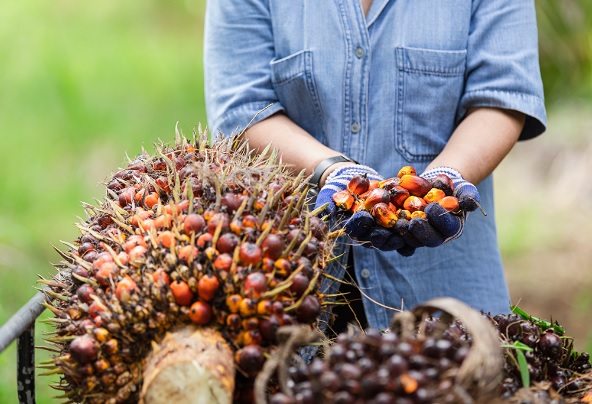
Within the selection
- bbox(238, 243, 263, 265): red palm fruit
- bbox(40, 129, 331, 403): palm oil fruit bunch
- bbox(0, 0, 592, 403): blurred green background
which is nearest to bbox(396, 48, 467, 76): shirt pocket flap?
bbox(40, 129, 331, 403): palm oil fruit bunch

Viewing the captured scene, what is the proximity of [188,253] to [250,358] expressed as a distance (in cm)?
21

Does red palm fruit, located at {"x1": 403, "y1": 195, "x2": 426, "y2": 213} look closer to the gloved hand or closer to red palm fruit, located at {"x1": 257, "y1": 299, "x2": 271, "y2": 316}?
the gloved hand

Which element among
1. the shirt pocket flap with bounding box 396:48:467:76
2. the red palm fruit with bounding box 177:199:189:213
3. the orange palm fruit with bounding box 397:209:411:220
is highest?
the shirt pocket flap with bounding box 396:48:467:76

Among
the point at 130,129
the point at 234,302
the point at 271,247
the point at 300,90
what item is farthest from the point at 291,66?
the point at 130,129

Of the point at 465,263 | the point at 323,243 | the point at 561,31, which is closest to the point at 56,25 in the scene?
the point at 561,31

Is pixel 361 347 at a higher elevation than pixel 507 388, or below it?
higher

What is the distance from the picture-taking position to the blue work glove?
5.71 feet

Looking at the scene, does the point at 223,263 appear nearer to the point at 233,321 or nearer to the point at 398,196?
the point at 233,321

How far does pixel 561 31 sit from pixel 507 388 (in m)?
4.03

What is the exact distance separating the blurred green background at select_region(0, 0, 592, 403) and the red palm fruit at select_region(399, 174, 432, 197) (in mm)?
2734

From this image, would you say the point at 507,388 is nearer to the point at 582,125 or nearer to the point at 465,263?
the point at 465,263

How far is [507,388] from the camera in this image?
1.26m

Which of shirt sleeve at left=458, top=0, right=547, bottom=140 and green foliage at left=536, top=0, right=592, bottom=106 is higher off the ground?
shirt sleeve at left=458, top=0, right=547, bottom=140

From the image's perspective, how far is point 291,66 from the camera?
2227 millimetres
